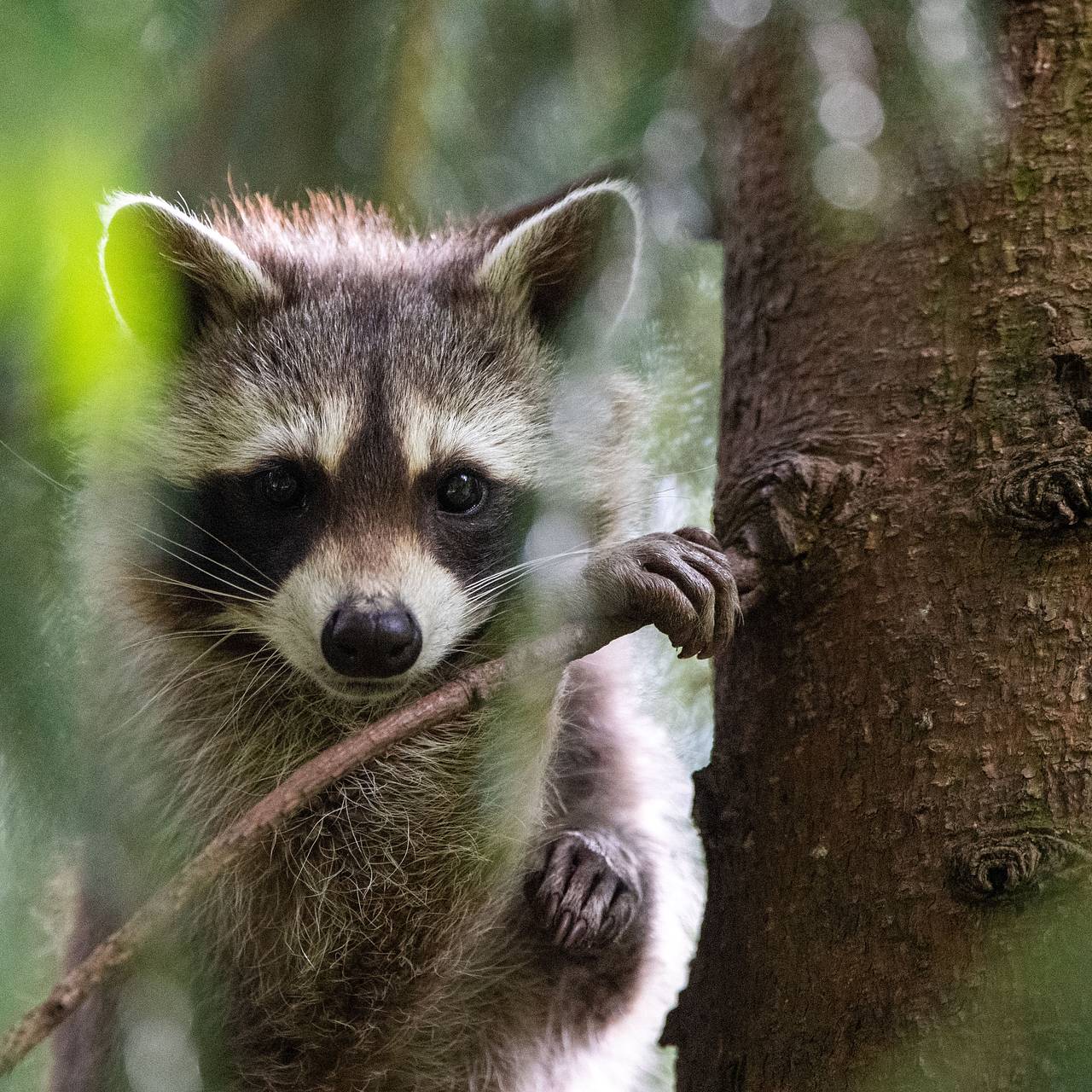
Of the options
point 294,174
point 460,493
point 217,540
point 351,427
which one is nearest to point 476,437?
point 460,493

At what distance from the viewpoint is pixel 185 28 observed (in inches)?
92.1

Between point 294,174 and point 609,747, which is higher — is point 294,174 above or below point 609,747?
above

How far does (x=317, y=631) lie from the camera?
2.39 metres

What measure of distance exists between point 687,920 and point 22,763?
176cm

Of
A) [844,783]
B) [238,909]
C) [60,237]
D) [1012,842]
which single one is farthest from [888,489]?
[238,909]

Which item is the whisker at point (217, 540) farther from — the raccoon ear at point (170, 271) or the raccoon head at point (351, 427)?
the raccoon ear at point (170, 271)

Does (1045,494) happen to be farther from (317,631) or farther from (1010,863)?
(317,631)

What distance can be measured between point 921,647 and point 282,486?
129 centimetres

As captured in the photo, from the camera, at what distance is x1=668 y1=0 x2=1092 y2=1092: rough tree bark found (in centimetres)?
190

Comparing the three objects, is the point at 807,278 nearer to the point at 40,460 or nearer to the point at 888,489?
the point at 888,489

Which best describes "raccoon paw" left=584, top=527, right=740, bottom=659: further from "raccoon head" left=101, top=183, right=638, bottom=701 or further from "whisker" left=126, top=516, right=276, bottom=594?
"whisker" left=126, top=516, right=276, bottom=594

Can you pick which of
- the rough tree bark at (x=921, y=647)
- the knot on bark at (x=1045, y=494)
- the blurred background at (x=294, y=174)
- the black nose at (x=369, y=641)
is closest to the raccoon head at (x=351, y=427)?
the black nose at (x=369, y=641)

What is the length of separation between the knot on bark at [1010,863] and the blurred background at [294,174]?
1418mm

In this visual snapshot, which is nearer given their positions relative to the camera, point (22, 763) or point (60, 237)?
point (60, 237)
